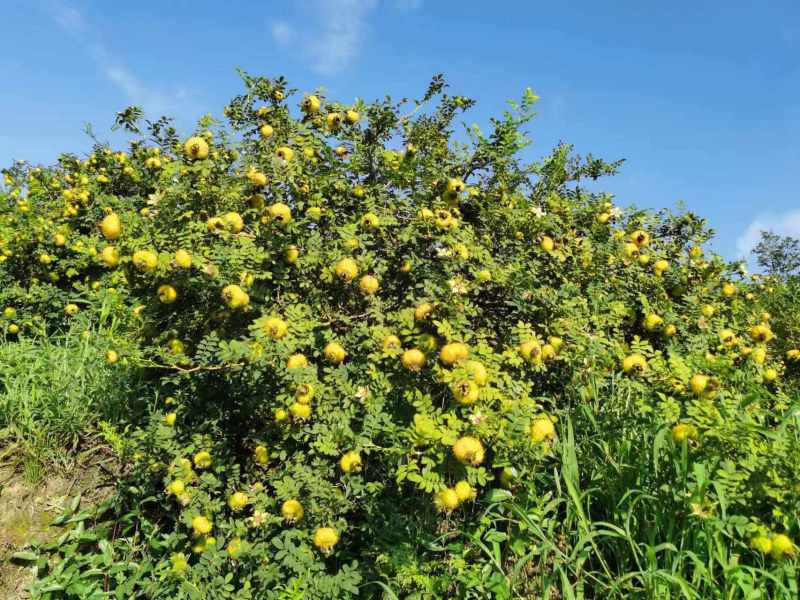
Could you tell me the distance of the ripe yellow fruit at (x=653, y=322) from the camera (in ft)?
11.2

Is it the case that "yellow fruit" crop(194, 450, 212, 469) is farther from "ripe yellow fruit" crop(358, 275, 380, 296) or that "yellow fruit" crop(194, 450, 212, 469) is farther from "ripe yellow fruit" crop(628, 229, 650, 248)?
"ripe yellow fruit" crop(628, 229, 650, 248)

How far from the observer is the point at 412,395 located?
2.36 metres

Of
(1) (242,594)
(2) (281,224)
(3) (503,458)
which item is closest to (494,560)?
(3) (503,458)

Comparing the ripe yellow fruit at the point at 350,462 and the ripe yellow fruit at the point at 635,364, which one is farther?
the ripe yellow fruit at the point at 635,364

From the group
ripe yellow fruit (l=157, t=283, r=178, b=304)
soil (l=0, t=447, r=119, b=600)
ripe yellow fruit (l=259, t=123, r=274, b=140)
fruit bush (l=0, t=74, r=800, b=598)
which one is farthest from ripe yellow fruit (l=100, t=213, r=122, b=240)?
soil (l=0, t=447, r=119, b=600)

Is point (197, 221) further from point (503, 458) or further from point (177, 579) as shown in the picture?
point (503, 458)

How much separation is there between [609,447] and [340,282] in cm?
160

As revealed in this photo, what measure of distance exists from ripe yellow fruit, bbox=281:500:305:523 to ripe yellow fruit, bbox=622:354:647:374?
181 cm

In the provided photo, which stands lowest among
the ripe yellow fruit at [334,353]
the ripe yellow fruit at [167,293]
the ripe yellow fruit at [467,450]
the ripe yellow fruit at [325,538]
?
the ripe yellow fruit at [325,538]

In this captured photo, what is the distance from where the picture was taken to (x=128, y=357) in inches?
119

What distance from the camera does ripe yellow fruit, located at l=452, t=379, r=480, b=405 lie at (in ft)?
7.08

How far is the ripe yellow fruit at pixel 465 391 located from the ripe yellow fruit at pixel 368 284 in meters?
0.82

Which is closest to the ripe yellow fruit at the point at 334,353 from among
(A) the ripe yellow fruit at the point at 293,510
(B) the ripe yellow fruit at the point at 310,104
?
(A) the ripe yellow fruit at the point at 293,510

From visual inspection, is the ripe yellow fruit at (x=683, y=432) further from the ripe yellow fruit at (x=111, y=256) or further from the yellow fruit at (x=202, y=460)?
the ripe yellow fruit at (x=111, y=256)
